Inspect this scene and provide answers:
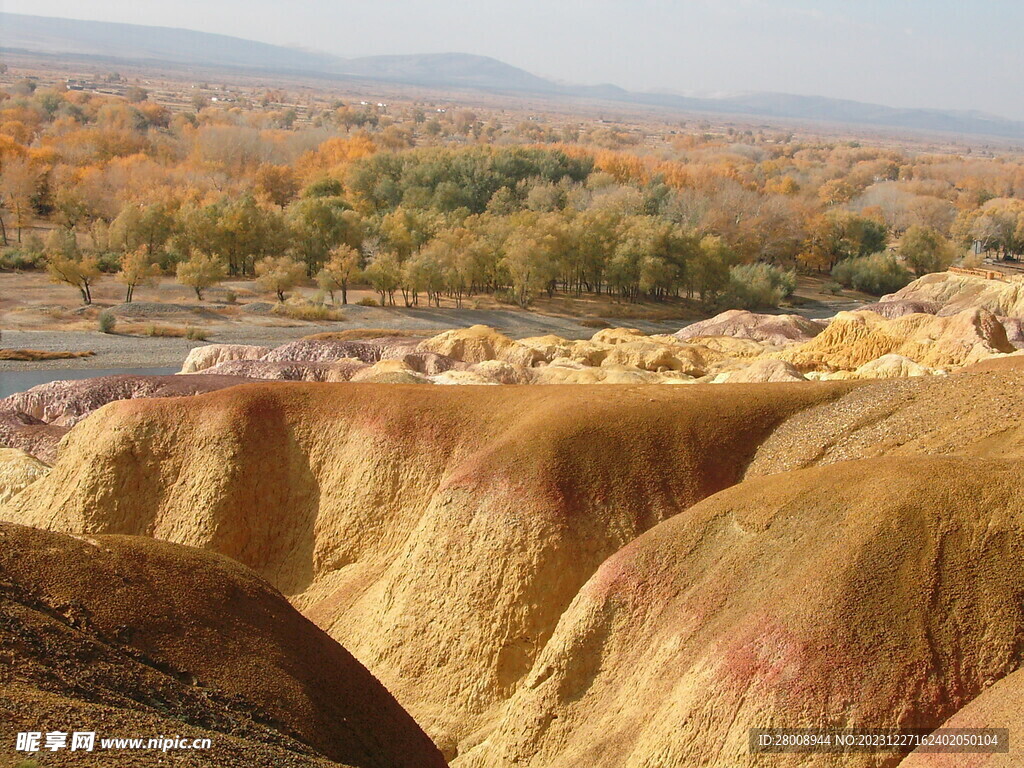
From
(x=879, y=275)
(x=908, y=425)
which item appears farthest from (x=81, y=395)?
(x=879, y=275)

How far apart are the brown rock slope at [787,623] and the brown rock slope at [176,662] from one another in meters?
3.65

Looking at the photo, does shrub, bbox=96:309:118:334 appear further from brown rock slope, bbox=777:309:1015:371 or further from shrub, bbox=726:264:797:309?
shrub, bbox=726:264:797:309

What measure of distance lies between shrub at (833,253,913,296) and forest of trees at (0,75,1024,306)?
259 mm

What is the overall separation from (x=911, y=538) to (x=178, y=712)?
1357 cm

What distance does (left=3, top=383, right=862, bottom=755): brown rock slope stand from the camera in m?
25.0

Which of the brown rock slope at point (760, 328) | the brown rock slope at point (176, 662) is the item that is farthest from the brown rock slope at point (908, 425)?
the brown rock slope at point (760, 328)

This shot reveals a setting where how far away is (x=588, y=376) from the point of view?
150ft

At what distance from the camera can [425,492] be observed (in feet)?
97.1

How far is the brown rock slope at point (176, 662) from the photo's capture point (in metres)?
15.7

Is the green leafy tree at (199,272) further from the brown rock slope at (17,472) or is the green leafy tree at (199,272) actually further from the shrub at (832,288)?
the shrub at (832,288)

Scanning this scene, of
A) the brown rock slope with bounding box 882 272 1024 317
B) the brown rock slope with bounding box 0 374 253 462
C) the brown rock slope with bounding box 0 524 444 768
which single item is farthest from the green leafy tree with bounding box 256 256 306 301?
the brown rock slope with bounding box 0 524 444 768

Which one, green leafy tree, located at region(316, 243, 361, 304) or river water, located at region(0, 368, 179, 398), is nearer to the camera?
river water, located at region(0, 368, 179, 398)

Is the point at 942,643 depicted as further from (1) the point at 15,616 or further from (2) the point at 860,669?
(1) the point at 15,616

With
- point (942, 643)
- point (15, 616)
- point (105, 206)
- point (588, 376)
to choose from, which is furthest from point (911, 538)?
point (105, 206)
